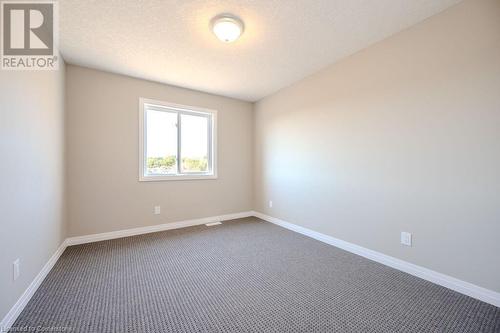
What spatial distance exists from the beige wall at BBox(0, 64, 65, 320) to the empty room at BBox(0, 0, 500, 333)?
0.02 m

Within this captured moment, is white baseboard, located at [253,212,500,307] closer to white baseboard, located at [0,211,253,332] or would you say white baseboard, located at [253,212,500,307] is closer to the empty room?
the empty room

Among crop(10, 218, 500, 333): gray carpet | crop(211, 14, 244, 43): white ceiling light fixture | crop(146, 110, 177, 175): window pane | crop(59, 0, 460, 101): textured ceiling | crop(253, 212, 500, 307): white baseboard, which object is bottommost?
crop(10, 218, 500, 333): gray carpet

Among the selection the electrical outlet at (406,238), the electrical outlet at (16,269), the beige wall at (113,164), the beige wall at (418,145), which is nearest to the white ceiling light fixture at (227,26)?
the beige wall at (418,145)

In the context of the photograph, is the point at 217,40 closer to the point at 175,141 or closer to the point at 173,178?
the point at 175,141

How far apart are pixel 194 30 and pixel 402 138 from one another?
2.48 meters

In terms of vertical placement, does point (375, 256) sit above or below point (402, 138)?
below

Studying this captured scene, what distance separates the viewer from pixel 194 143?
13.4ft

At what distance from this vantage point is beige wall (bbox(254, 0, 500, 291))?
1799 mm

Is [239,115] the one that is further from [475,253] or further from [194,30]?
[475,253]

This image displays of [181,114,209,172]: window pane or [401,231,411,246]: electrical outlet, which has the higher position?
[181,114,209,172]: window pane

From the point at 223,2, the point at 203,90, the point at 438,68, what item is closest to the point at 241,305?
the point at 223,2

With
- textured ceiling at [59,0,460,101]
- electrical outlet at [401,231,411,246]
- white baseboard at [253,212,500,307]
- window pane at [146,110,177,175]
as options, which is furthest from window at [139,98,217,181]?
electrical outlet at [401,231,411,246]

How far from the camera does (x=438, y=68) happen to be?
2051mm

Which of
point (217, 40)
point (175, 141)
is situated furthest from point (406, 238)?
point (175, 141)
